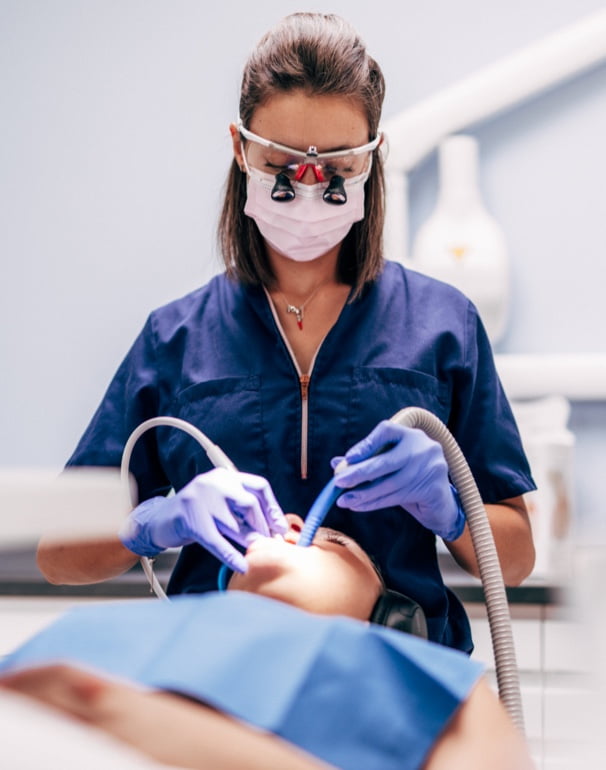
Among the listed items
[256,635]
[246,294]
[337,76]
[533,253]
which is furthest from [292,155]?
[533,253]

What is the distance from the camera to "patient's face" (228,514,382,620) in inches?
45.2

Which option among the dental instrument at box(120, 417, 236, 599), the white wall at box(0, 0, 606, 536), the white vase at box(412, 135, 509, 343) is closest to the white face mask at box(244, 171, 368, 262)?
the dental instrument at box(120, 417, 236, 599)

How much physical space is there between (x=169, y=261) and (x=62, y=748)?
2.08m

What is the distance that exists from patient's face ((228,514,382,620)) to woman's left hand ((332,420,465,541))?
0.08 metres

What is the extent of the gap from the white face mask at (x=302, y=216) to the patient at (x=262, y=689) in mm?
644

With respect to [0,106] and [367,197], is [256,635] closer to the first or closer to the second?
[367,197]

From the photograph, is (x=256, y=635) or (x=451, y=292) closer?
(x=256, y=635)

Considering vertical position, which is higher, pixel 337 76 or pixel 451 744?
pixel 337 76

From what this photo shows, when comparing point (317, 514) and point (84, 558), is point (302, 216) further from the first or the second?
point (84, 558)

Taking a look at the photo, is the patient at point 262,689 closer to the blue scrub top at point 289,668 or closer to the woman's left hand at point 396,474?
the blue scrub top at point 289,668

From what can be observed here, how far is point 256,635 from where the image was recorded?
86 centimetres

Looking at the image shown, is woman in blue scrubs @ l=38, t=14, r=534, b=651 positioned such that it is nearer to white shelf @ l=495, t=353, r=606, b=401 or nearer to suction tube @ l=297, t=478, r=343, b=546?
suction tube @ l=297, t=478, r=343, b=546

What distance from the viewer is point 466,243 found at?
7.63 ft

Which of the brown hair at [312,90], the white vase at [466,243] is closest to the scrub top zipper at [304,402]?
the brown hair at [312,90]
